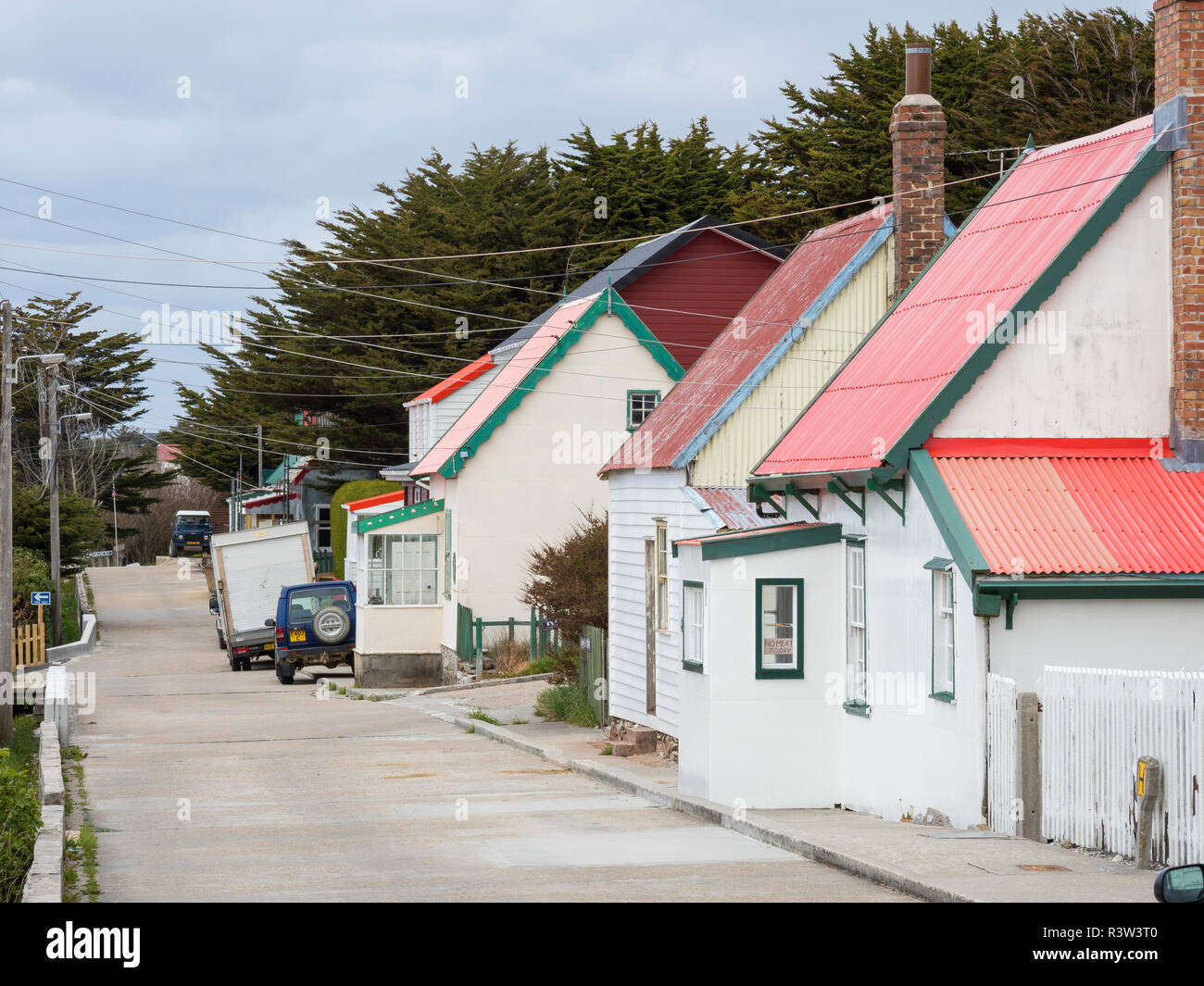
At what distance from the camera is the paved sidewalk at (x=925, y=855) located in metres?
10.6

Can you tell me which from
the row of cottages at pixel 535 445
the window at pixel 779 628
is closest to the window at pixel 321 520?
the row of cottages at pixel 535 445

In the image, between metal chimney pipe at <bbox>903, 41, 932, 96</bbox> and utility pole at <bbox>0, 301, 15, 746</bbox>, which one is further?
utility pole at <bbox>0, 301, 15, 746</bbox>

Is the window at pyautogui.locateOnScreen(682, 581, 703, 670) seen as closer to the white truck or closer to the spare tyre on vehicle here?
the spare tyre on vehicle

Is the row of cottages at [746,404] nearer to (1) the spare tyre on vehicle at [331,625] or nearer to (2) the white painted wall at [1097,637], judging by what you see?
(2) the white painted wall at [1097,637]

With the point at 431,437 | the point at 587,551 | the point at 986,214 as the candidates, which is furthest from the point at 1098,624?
the point at 431,437

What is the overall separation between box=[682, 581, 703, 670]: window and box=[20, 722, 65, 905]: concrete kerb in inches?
258

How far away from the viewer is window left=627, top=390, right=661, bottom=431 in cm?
3353

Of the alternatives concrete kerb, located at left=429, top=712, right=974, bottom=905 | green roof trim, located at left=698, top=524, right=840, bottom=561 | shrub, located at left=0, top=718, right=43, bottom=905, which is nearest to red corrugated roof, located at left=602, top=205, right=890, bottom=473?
concrete kerb, located at left=429, top=712, right=974, bottom=905

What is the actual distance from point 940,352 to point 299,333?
5373cm

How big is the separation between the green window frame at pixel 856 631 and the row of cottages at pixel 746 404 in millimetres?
2748

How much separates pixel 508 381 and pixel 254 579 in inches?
447

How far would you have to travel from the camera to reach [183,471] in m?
83.1

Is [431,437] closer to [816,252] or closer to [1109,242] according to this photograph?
[816,252]

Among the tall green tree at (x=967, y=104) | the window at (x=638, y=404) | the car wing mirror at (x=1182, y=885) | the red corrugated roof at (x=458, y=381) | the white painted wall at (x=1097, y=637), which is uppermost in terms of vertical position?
the tall green tree at (x=967, y=104)
